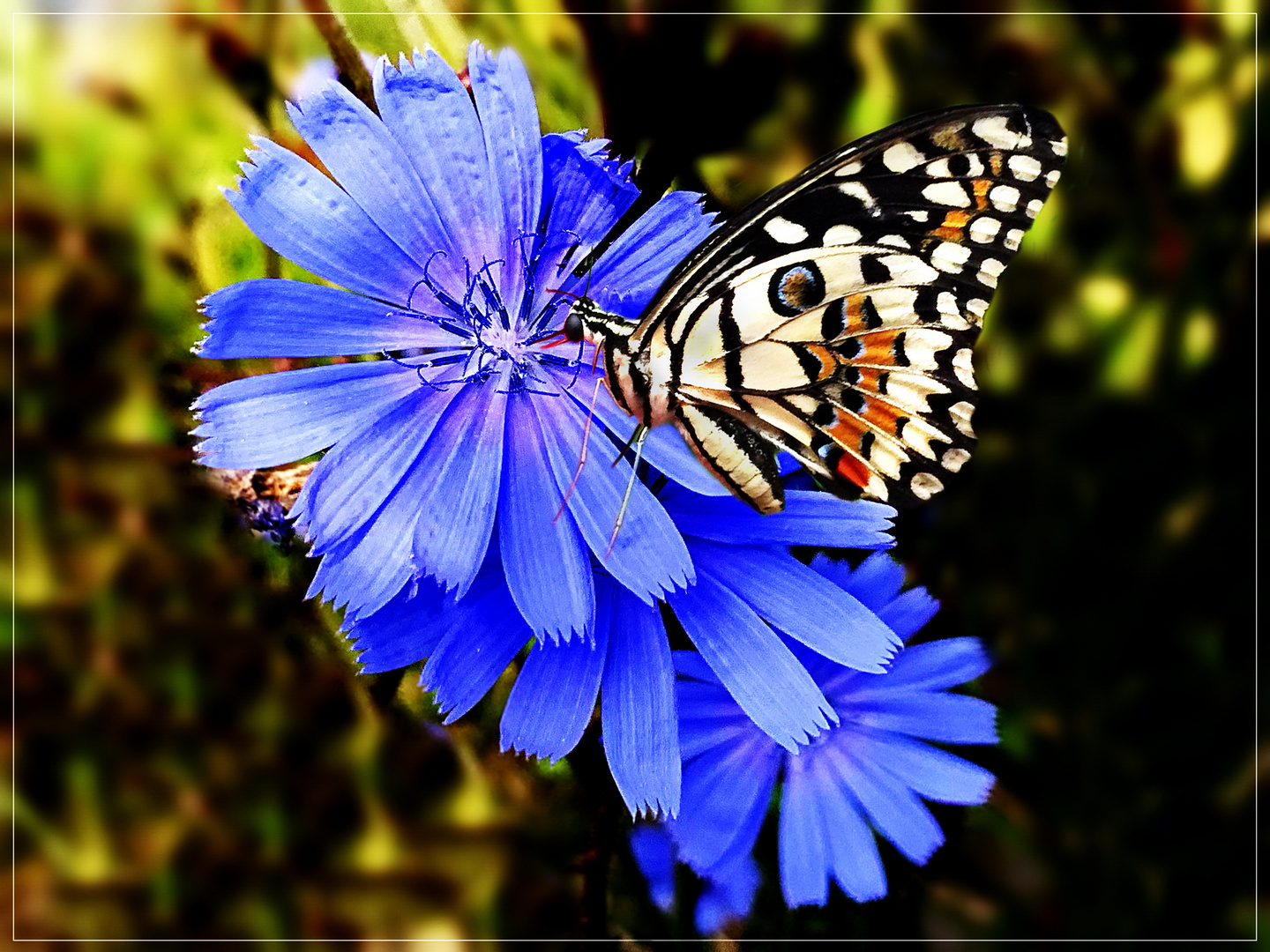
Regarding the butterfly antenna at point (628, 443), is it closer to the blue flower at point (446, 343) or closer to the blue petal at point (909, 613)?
the blue flower at point (446, 343)

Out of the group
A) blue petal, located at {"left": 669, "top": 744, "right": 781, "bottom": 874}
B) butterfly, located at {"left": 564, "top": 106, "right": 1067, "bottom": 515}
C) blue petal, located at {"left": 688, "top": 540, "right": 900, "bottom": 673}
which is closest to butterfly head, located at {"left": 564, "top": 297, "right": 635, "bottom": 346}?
butterfly, located at {"left": 564, "top": 106, "right": 1067, "bottom": 515}

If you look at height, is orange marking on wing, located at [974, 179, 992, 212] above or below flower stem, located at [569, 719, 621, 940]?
above

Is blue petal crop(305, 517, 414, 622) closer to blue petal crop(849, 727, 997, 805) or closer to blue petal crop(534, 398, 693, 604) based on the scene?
blue petal crop(534, 398, 693, 604)

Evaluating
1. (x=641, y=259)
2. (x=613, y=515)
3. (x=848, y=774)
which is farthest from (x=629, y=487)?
(x=848, y=774)

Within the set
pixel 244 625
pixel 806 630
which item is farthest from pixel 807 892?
pixel 244 625

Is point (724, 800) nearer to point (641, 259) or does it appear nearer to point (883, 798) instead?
point (883, 798)

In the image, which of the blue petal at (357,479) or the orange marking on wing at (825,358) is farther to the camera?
the orange marking on wing at (825,358)

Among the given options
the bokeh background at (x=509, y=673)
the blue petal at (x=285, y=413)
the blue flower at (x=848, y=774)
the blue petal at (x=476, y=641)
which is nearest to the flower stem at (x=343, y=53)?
the bokeh background at (x=509, y=673)
